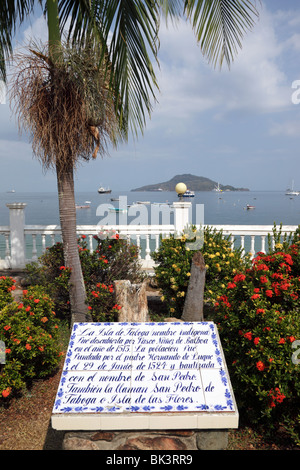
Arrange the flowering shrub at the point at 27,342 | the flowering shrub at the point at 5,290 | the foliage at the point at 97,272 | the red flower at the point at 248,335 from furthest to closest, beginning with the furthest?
the foliage at the point at 97,272
the flowering shrub at the point at 5,290
the flowering shrub at the point at 27,342
the red flower at the point at 248,335

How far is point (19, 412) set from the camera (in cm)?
385

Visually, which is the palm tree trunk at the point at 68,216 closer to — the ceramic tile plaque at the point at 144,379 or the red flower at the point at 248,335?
the ceramic tile plaque at the point at 144,379

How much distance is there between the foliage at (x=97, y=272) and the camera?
18.6 ft

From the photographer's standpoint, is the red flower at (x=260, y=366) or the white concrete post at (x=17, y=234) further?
the white concrete post at (x=17, y=234)

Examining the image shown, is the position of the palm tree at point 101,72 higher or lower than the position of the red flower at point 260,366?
higher

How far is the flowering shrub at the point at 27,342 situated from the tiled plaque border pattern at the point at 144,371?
791 mm

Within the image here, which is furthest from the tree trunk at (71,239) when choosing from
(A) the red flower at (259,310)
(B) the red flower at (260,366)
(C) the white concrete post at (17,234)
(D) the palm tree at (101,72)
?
(C) the white concrete post at (17,234)

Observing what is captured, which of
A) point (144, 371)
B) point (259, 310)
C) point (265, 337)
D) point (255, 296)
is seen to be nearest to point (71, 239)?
point (144, 371)

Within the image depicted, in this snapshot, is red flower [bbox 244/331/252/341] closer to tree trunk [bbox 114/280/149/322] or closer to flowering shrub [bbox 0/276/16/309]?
tree trunk [bbox 114/280/149/322]

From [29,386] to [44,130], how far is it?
3456 millimetres

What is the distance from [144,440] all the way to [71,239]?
10.7 ft

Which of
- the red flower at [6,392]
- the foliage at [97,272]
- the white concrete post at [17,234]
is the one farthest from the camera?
the white concrete post at [17,234]

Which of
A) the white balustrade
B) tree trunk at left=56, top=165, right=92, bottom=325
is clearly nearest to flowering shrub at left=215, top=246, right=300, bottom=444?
tree trunk at left=56, top=165, right=92, bottom=325
